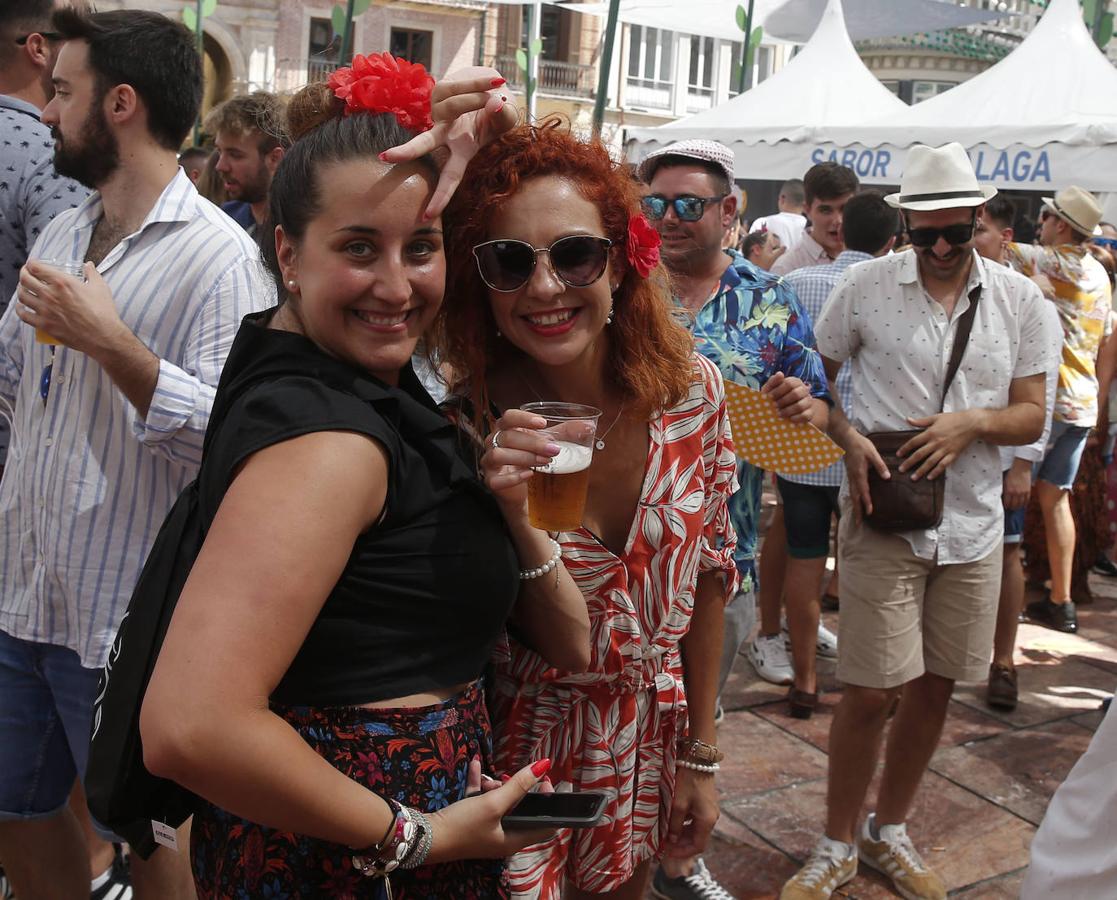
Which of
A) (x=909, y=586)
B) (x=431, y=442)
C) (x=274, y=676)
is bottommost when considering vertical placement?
(x=909, y=586)

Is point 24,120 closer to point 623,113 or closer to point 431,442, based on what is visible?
point 431,442

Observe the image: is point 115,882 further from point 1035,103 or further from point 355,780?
point 1035,103

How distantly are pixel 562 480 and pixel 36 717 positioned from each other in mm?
1661

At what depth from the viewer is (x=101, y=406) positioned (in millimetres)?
2594

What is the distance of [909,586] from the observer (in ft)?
11.8

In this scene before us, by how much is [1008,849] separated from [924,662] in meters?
0.81

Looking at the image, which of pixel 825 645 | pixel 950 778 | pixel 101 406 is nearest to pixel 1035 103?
pixel 825 645

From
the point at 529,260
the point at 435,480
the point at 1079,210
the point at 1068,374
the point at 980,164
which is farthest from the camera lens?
the point at 980,164

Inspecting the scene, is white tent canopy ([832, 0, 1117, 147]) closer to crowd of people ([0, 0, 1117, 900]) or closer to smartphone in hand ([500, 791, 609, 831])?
crowd of people ([0, 0, 1117, 900])

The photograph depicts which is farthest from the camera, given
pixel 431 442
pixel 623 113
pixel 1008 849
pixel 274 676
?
pixel 623 113

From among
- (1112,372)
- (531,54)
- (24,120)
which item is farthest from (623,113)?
(24,120)

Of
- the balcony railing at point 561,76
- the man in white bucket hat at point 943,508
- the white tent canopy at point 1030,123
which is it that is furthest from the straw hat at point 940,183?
the balcony railing at point 561,76

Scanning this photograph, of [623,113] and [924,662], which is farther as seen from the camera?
[623,113]

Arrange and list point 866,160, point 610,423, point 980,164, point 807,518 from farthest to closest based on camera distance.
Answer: point 866,160 → point 980,164 → point 807,518 → point 610,423
